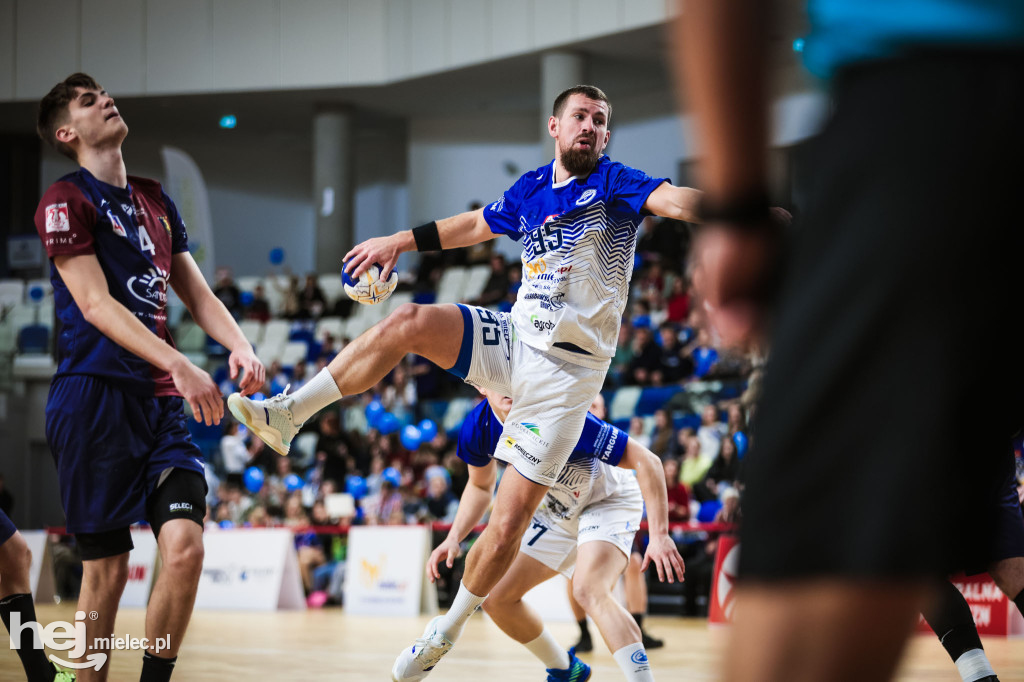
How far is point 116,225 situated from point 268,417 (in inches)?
38.4

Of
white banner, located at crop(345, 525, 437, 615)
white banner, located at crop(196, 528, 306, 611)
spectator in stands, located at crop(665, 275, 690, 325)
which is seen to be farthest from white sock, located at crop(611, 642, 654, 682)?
spectator in stands, located at crop(665, 275, 690, 325)

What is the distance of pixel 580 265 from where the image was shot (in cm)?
450

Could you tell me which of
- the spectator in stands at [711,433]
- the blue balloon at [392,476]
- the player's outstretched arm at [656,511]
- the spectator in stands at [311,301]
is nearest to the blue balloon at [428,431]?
the blue balloon at [392,476]

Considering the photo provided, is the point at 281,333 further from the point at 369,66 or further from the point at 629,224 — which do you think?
the point at 629,224

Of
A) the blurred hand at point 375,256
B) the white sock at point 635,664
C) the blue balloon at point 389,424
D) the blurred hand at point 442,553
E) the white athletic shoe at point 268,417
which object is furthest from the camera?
the blue balloon at point 389,424

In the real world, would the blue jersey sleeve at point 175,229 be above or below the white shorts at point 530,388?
above

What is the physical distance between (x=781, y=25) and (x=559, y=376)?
11.1 ft

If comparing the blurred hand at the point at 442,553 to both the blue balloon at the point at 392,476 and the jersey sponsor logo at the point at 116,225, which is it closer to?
the jersey sponsor logo at the point at 116,225

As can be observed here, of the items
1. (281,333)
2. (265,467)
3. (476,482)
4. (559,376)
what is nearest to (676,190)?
(559,376)

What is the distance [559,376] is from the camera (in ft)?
14.8

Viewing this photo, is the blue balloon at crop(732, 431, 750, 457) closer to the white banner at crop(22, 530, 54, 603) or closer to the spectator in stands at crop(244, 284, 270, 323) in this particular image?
the white banner at crop(22, 530, 54, 603)

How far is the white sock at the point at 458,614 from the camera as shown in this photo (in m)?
4.54

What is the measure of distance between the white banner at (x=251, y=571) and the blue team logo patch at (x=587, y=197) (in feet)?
29.7

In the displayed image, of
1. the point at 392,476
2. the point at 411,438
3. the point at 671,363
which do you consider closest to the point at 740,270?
the point at 671,363
